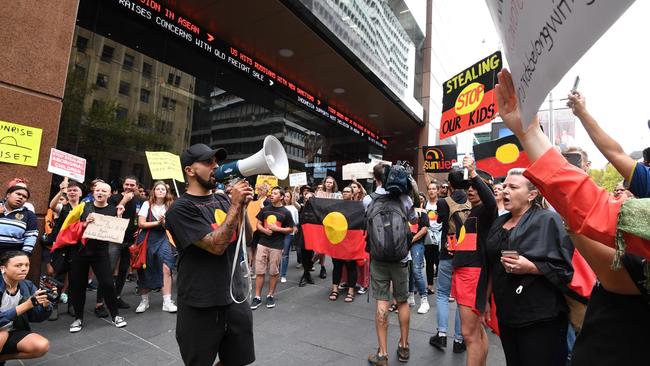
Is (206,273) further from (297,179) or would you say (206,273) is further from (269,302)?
(297,179)

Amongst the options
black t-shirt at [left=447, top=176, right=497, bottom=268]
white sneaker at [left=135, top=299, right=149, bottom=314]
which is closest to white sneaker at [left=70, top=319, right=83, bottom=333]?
white sneaker at [left=135, top=299, right=149, bottom=314]

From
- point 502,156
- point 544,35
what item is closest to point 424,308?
point 502,156

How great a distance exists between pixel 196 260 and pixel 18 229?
3049 mm

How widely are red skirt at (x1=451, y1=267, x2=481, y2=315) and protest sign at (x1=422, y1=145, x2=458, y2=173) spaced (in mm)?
3663

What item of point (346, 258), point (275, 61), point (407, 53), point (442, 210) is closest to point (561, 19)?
point (442, 210)

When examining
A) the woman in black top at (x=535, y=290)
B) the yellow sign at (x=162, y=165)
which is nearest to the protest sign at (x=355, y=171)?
the yellow sign at (x=162, y=165)

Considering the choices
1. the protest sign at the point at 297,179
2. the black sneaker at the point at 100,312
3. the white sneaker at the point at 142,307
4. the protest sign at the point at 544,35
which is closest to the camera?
the protest sign at the point at 544,35

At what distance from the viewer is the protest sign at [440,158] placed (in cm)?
704

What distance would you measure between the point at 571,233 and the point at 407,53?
1682cm

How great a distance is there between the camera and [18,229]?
159 inches

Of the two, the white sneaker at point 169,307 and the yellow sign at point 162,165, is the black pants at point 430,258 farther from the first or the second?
the yellow sign at point 162,165

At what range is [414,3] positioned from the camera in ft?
54.7

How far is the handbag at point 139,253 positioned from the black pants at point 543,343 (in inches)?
207

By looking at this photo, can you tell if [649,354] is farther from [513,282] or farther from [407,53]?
[407,53]
